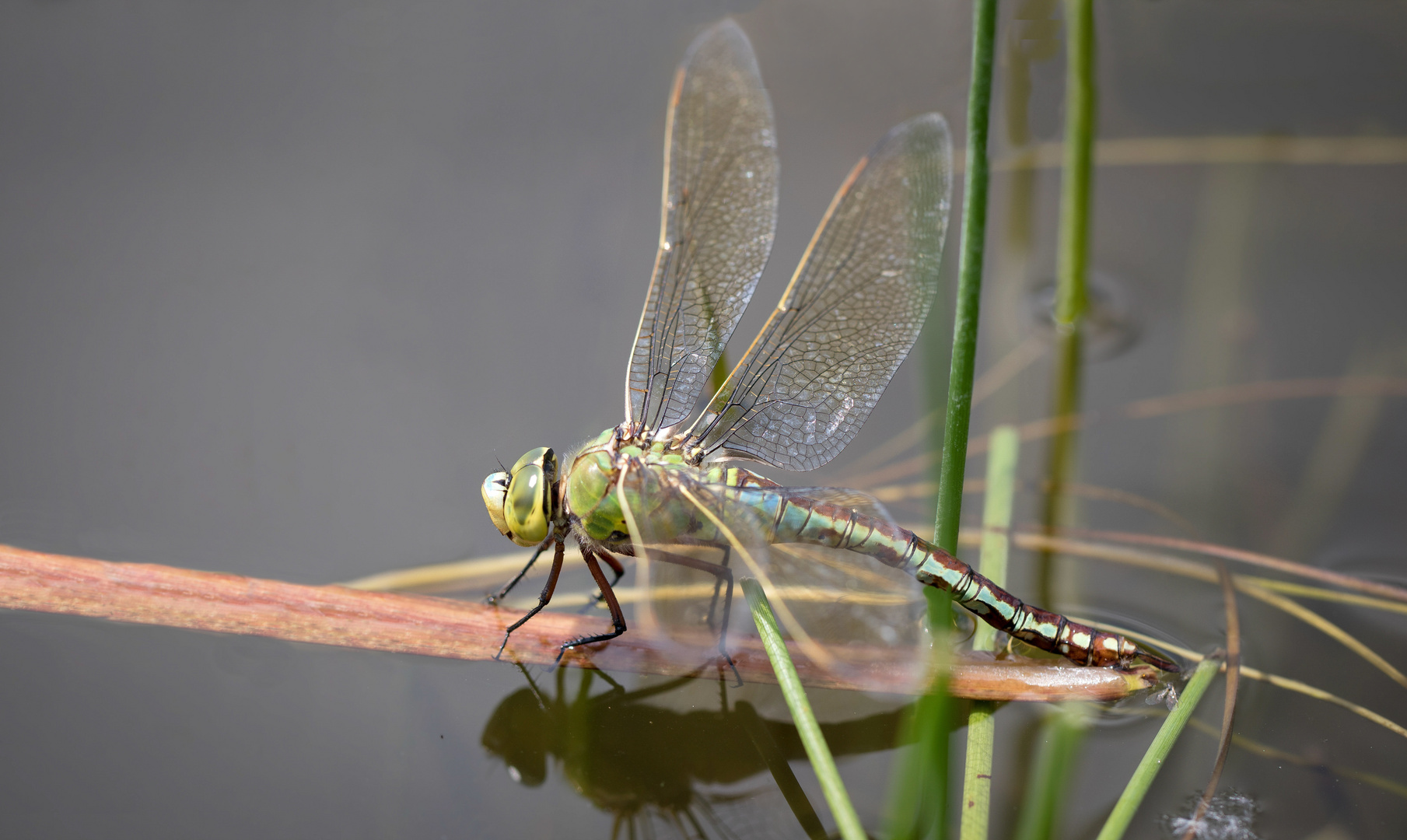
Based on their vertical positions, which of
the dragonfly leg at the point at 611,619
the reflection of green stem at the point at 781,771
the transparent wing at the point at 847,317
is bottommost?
the reflection of green stem at the point at 781,771

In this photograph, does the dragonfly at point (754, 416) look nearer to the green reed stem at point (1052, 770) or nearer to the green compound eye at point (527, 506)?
the green compound eye at point (527, 506)

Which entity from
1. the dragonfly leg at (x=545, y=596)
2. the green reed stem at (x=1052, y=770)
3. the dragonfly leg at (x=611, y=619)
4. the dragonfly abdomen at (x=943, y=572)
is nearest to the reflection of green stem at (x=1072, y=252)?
the dragonfly abdomen at (x=943, y=572)

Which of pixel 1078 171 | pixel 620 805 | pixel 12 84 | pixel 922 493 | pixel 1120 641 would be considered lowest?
pixel 620 805

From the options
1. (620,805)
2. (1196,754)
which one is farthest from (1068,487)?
(620,805)

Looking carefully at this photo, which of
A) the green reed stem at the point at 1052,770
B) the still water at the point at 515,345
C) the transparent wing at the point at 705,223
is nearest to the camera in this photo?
the green reed stem at the point at 1052,770

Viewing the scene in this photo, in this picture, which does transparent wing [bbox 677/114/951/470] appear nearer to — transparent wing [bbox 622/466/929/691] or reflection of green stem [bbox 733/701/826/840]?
transparent wing [bbox 622/466/929/691]

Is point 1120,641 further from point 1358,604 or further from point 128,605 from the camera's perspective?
point 128,605

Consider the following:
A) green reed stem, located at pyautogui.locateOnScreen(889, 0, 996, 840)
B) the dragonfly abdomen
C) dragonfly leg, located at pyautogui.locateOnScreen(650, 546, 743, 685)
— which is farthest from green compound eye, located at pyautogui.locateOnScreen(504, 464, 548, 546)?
green reed stem, located at pyautogui.locateOnScreen(889, 0, 996, 840)
